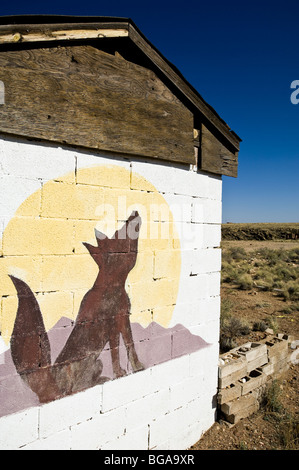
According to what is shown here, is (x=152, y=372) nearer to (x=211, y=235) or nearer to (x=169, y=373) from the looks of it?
(x=169, y=373)

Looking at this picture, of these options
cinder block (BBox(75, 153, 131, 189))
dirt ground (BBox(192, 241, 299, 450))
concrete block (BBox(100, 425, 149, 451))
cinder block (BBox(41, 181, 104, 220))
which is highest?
cinder block (BBox(75, 153, 131, 189))

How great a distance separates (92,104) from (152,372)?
280 centimetres

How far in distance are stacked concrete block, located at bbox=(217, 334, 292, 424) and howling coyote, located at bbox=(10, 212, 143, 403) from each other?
5.59 ft

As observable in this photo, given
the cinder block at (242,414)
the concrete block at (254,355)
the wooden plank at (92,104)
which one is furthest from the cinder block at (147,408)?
the wooden plank at (92,104)

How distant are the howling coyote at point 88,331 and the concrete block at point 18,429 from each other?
148 mm

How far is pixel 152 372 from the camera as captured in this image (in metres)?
3.25

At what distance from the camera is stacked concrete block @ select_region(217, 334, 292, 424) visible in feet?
13.3

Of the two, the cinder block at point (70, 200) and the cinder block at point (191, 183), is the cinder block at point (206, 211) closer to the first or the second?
the cinder block at point (191, 183)

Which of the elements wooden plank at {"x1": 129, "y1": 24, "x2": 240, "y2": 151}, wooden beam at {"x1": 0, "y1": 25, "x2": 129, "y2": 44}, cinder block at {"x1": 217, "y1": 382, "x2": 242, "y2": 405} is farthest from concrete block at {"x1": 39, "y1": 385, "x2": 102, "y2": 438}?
wooden plank at {"x1": 129, "y1": 24, "x2": 240, "y2": 151}

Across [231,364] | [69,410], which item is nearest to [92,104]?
[69,410]

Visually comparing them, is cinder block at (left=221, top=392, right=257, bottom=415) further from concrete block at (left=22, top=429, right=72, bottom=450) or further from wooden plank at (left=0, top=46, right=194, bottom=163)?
wooden plank at (left=0, top=46, right=194, bottom=163)
